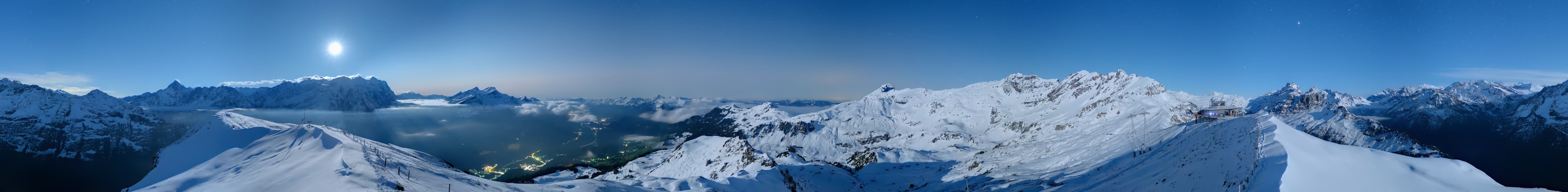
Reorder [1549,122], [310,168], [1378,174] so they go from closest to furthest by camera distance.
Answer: [1378,174], [310,168], [1549,122]

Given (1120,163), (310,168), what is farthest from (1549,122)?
(310,168)

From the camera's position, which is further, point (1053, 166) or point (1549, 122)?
point (1549, 122)

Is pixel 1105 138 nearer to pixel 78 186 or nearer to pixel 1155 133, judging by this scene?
pixel 1155 133

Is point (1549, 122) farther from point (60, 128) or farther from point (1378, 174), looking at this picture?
point (60, 128)

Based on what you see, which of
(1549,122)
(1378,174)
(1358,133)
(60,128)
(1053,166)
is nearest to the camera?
(1378,174)

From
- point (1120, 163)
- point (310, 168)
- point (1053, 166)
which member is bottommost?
point (1053, 166)
